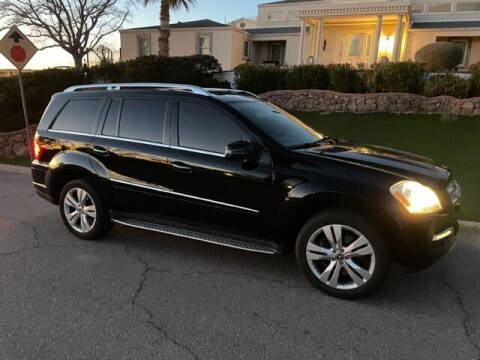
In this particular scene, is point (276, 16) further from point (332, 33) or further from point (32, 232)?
point (32, 232)

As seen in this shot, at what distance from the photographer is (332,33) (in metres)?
24.9

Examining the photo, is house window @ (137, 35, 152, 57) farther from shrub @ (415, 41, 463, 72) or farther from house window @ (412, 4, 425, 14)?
shrub @ (415, 41, 463, 72)

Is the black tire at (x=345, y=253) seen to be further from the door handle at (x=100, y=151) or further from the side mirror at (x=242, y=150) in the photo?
the door handle at (x=100, y=151)

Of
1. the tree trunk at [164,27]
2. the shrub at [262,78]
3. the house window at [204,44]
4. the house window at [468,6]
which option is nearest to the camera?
the shrub at [262,78]

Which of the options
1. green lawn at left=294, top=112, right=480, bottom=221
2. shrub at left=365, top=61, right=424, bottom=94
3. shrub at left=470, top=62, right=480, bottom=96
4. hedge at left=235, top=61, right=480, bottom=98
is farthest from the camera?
shrub at left=365, top=61, right=424, bottom=94

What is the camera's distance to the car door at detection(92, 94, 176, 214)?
424 cm

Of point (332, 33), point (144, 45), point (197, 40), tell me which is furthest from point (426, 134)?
point (144, 45)

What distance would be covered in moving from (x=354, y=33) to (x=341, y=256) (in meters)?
23.8

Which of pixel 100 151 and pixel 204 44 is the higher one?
pixel 204 44

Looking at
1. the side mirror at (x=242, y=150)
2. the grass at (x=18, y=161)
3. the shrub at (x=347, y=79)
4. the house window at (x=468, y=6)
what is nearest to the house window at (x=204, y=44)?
the shrub at (x=347, y=79)

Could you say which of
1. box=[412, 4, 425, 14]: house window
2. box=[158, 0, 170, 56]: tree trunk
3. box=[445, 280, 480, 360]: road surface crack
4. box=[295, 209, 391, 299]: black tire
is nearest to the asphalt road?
box=[445, 280, 480, 360]: road surface crack

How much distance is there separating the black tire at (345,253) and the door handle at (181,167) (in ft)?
4.17

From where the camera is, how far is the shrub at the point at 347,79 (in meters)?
13.5

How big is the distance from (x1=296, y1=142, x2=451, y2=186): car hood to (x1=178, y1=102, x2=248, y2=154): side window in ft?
2.31
